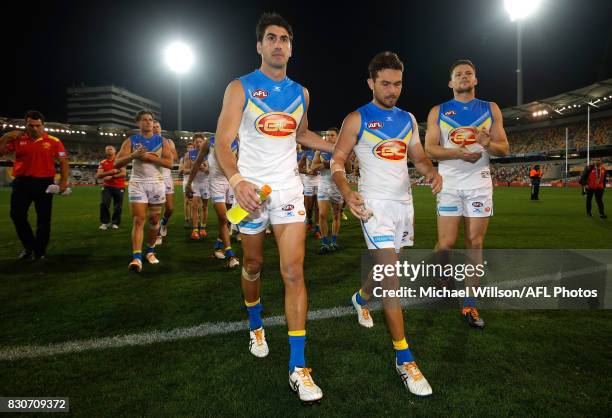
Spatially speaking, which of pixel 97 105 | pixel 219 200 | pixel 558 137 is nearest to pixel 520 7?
pixel 558 137

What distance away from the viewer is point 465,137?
14.1 ft

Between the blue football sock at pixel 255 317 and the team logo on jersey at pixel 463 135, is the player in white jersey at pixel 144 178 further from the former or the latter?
the team logo on jersey at pixel 463 135

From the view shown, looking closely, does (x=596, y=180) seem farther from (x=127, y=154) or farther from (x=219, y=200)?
(x=127, y=154)

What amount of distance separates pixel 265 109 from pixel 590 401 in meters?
3.13

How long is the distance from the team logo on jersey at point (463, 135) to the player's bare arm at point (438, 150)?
17 cm

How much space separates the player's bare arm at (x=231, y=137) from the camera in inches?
98.7

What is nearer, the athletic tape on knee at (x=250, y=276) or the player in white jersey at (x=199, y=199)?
the athletic tape on knee at (x=250, y=276)

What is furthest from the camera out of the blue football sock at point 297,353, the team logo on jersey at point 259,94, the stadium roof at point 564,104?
the stadium roof at point 564,104

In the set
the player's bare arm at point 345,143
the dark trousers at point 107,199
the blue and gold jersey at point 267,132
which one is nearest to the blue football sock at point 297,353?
the blue and gold jersey at point 267,132

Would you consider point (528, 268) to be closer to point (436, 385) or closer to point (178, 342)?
point (436, 385)

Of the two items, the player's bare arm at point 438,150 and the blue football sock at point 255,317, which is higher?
the player's bare arm at point 438,150

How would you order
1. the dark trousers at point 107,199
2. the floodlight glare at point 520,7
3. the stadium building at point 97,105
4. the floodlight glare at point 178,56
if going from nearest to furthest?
the dark trousers at point 107,199, the floodlight glare at point 520,7, the floodlight glare at point 178,56, the stadium building at point 97,105

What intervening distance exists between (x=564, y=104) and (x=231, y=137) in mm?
51910

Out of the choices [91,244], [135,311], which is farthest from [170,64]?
[135,311]
